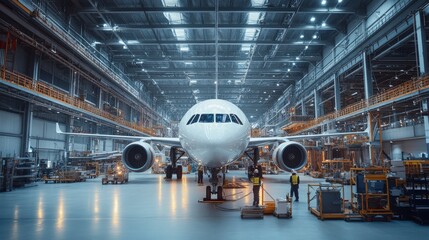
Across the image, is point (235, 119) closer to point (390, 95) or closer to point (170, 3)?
point (390, 95)

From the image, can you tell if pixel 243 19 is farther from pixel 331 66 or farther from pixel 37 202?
pixel 37 202

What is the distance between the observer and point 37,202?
1032 centimetres

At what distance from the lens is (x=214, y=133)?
8.95 metres

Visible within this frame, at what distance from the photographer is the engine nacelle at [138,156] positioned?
51.9ft

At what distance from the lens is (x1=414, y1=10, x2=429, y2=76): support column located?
17.6 metres

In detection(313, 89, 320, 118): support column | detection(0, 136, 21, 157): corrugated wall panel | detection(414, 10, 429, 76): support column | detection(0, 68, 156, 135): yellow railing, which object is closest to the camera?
detection(0, 68, 156, 135): yellow railing

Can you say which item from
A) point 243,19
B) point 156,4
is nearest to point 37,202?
point 156,4

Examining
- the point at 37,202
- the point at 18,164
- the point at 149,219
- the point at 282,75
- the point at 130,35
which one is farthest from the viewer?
the point at 282,75

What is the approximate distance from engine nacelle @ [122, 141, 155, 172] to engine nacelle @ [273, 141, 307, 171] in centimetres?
683

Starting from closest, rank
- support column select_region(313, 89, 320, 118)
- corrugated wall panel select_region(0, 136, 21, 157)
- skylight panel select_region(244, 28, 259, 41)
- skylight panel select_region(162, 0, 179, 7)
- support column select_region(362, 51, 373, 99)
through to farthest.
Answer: corrugated wall panel select_region(0, 136, 21, 157)
skylight panel select_region(162, 0, 179, 7)
support column select_region(362, 51, 373, 99)
skylight panel select_region(244, 28, 259, 41)
support column select_region(313, 89, 320, 118)

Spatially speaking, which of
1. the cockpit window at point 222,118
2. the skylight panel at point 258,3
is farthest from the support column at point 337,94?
the cockpit window at point 222,118

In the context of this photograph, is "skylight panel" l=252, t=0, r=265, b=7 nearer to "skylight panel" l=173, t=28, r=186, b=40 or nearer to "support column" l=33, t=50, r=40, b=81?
"skylight panel" l=173, t=28, r=186, b=40

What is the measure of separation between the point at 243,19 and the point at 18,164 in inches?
842

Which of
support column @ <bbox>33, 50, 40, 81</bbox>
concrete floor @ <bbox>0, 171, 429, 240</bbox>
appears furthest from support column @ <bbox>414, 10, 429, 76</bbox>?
support column @ <bbox>33, 50, 40, 81</bbox>
